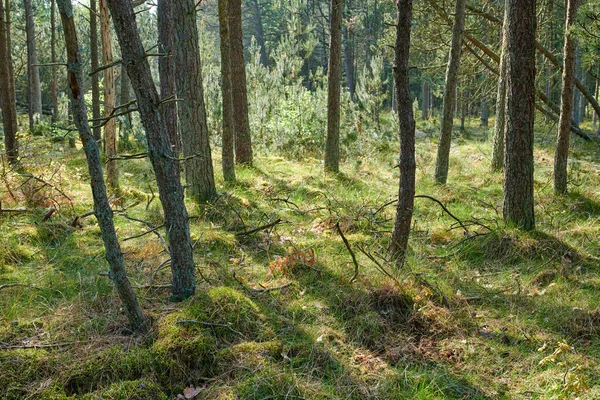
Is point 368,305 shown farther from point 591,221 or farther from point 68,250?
point 591,221

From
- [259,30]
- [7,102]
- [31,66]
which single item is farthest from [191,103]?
[259,30]

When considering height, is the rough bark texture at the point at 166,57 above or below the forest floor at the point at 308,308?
above

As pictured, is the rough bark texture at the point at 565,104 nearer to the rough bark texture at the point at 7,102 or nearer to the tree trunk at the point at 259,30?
the rough bark texture at the point at 7,102

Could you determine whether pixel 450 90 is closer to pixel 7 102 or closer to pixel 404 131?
pixel 404 131

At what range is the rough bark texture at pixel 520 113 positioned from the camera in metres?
5.25

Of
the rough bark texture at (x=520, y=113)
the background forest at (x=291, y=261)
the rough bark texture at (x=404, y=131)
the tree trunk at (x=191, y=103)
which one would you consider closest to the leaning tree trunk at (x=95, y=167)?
the background forest at (x=291, y=261)

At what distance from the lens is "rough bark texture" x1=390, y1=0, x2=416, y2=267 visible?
4273 mm

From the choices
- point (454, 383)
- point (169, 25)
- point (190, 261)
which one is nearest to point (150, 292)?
point (190, 261)

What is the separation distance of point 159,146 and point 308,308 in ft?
6.27

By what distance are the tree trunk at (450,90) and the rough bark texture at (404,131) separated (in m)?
3.90

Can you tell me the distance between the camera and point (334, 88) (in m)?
8.91

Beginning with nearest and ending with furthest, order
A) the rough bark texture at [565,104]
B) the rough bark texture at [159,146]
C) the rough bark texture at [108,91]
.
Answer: the rough bark texture at [159,146]
the rough bark texture at [565,104]
the rough bark texture at [108,91]

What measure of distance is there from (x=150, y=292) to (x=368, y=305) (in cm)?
186

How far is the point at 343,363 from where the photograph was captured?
3389mm
